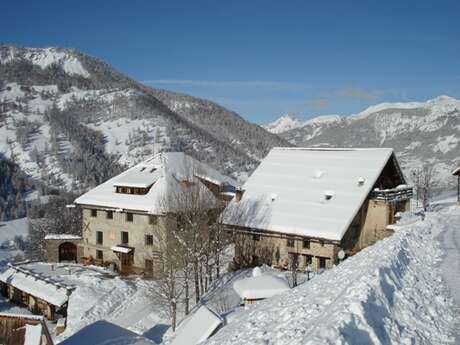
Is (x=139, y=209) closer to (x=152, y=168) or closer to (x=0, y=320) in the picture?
(x=152, y=168)

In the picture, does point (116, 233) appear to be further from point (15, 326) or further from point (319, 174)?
point (319, 174)

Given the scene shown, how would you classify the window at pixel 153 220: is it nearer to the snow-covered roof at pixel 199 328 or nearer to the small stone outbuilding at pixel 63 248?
the small stone outbuilding at pixel 63 248

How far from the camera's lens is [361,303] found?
1180 centimetres

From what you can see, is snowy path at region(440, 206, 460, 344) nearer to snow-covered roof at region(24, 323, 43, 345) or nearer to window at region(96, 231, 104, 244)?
snow-covered roof at region(24, 323, 43, 345)

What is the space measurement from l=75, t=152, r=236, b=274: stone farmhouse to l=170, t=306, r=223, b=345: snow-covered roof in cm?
1945

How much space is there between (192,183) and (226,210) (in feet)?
14.4

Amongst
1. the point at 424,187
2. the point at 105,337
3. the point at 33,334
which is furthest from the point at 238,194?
the point at 424,187

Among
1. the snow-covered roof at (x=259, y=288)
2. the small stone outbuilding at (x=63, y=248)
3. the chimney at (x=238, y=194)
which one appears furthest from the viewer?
the small stone outbuilding at (x=63, y=248)

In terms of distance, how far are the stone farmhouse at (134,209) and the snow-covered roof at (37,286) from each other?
20.1 ft

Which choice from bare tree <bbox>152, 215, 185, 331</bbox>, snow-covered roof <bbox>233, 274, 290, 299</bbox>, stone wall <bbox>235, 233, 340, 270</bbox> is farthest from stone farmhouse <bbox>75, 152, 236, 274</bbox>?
snow-covered roof <bbox>233, 274, 290, 299</bbox>

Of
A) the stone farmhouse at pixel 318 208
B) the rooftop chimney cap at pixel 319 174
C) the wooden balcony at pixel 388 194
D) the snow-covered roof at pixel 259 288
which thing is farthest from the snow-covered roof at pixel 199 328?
the rooftop chimney cap at pixel 319 174

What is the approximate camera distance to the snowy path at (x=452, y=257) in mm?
16281

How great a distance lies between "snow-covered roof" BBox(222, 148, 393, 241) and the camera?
3306 centimetres

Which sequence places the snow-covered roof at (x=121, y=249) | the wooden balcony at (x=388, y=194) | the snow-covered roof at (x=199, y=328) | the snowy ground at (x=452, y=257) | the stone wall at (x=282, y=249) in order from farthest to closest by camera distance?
the snow-covered roof at (x=121, y=249) < the wooden balcony at (x=388, y=194) < the stone wall at (x=282, y=249) < the snow-covered roof at (x=199, y=328) < the snowy ground at (x=452, y=257)
